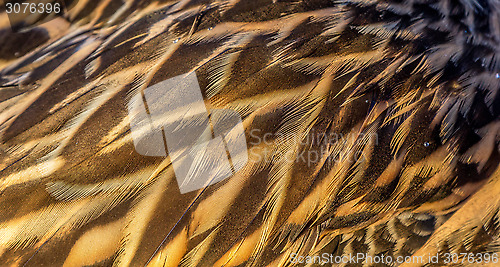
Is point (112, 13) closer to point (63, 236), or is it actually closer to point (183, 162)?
point (183, 162)

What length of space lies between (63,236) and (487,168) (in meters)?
1.27

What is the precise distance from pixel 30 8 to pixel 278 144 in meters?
1.36

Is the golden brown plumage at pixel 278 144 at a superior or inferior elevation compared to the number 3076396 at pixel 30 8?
inferior

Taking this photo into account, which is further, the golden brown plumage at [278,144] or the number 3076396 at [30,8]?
the number 3076396 at [30,8]

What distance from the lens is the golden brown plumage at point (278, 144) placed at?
3.44ft

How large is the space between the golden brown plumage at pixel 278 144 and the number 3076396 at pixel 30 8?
0.55m

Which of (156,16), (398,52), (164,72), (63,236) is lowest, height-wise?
(63,236)

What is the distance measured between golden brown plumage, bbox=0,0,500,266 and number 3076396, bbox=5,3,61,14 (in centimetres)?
55

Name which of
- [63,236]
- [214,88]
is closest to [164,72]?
[214,88]

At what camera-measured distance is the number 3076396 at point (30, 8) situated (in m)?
1.62

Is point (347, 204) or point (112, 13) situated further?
point (112, 13)

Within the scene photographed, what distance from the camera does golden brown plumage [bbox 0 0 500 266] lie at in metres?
1.05

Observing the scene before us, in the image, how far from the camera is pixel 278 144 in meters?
1.06

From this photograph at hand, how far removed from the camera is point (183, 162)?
1.04 m
